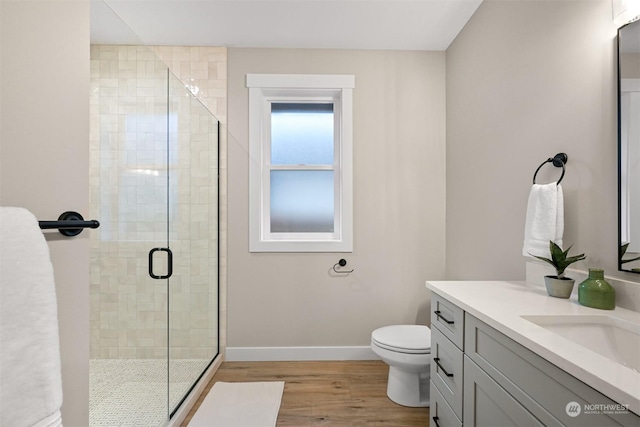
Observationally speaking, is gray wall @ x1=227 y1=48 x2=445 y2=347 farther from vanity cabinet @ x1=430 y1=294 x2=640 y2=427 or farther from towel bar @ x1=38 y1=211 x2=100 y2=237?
towel bar @ x1=38 y1=211 x2=100 y2=237

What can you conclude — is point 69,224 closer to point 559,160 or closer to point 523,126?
point 559,160

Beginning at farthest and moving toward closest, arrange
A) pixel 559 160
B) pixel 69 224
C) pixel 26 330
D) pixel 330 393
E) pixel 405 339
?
1. pixel 330 393
2. pixel 405 339
3. pixel 559 160
4. pixel 69 224
5. pixel 26 330

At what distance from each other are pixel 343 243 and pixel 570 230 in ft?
4.97

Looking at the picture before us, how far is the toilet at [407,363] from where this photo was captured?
1880 mm

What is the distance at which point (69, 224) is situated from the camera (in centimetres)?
85

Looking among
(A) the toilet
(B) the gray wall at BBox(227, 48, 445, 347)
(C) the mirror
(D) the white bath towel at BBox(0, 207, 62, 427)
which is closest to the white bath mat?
(B) the gray wall at BBox(227, 48, 445, 347)

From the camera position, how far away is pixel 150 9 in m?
2.13

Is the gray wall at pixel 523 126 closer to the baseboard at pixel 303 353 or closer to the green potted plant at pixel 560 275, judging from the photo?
the green potted plant at pixel 560 275

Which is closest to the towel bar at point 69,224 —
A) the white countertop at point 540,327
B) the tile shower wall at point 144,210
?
the tile shower wall at point 144,210

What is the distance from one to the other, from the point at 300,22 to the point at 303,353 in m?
2.47

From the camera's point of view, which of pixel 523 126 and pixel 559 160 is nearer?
pixel 559 160

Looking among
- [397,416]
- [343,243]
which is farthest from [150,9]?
[397,416]

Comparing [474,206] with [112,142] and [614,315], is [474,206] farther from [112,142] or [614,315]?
[112,142]

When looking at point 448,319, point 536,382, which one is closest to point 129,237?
point 448,319
